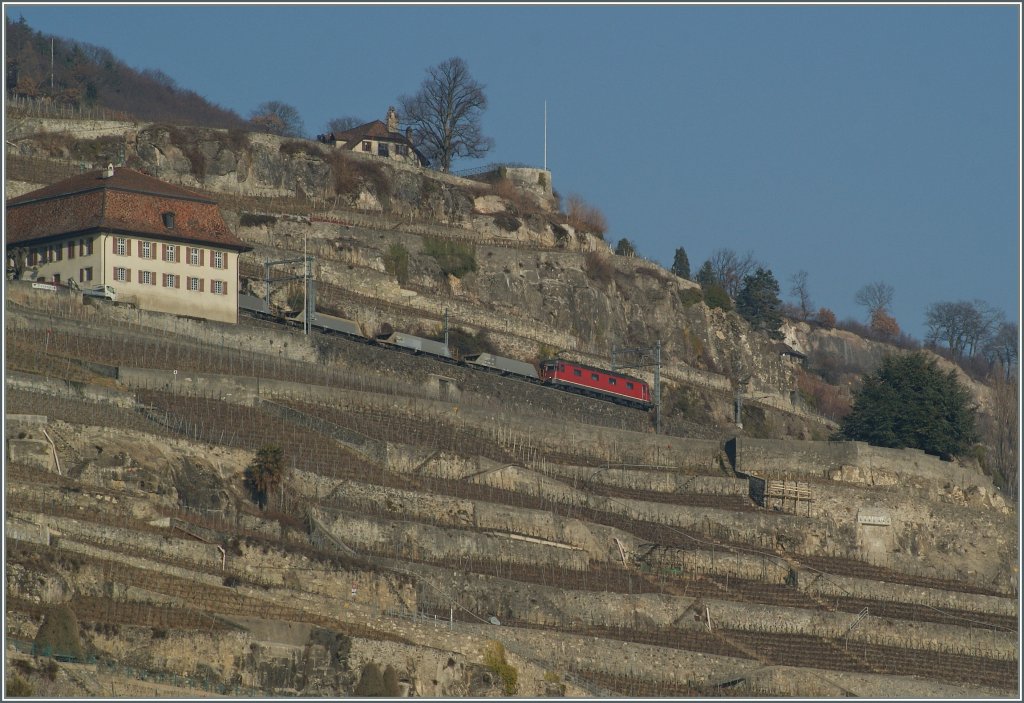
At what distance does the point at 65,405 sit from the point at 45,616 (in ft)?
49.5

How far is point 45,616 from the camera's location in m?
56.8

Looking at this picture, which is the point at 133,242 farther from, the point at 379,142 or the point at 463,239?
the point at 379,142

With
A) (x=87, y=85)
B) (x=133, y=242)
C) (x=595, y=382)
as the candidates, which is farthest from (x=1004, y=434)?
(x=87, y=85)

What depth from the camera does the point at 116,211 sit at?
8738 centimetres

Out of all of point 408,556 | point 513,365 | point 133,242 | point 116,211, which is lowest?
point 408,556

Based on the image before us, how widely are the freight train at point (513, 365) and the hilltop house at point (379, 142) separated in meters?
22.1

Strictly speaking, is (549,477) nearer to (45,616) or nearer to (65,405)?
(65,405)

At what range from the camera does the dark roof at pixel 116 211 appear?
286 feet

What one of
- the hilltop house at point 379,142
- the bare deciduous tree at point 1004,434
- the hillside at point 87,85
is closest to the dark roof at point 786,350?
the bare deciduous tree at point 1004,434

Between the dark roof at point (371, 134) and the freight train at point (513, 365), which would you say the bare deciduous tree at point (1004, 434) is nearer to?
the freight train at point (513, 365)

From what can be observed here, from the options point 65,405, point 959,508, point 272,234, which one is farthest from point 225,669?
point 272,234

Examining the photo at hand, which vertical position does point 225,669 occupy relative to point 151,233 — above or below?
below

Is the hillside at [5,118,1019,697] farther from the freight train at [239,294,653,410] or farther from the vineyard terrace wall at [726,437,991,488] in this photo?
the freight train at [239,294,653,410]

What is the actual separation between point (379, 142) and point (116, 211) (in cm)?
3500
